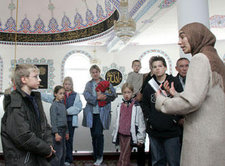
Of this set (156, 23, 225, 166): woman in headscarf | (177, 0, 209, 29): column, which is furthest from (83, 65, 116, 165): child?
(156, 23, 225, 166): woman in headscarf

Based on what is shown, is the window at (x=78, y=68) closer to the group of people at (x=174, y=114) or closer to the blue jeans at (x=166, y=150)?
the group of people at (x=174, y=114)

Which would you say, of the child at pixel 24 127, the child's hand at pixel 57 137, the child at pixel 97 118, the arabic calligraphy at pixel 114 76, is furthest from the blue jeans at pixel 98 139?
the arabic calligraphy at pixel 114 76

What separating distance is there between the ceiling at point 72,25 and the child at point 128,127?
6.65m

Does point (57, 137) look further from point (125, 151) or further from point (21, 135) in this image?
point (21, 135)

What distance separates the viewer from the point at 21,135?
188cm

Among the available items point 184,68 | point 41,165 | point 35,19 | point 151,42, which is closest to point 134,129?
point 184,68

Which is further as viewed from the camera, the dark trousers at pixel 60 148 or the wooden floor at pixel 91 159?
the wooden floor at pixel 91 159

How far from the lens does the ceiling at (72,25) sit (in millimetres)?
10516

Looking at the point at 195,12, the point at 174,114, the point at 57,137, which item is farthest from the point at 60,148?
the point at 195,12

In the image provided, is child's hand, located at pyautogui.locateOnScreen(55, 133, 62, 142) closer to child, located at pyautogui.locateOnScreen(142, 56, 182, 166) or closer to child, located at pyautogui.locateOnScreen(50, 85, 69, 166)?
child, located at pyautogui.locateOnScreen(50, 85, 69, 166)

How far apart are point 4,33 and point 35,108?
10.9 metres

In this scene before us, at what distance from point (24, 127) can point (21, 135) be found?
6 cm

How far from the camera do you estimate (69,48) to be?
40.8 ft

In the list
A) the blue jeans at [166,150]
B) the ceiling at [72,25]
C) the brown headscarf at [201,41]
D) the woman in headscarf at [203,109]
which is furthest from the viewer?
the ceiling at [72,25]
